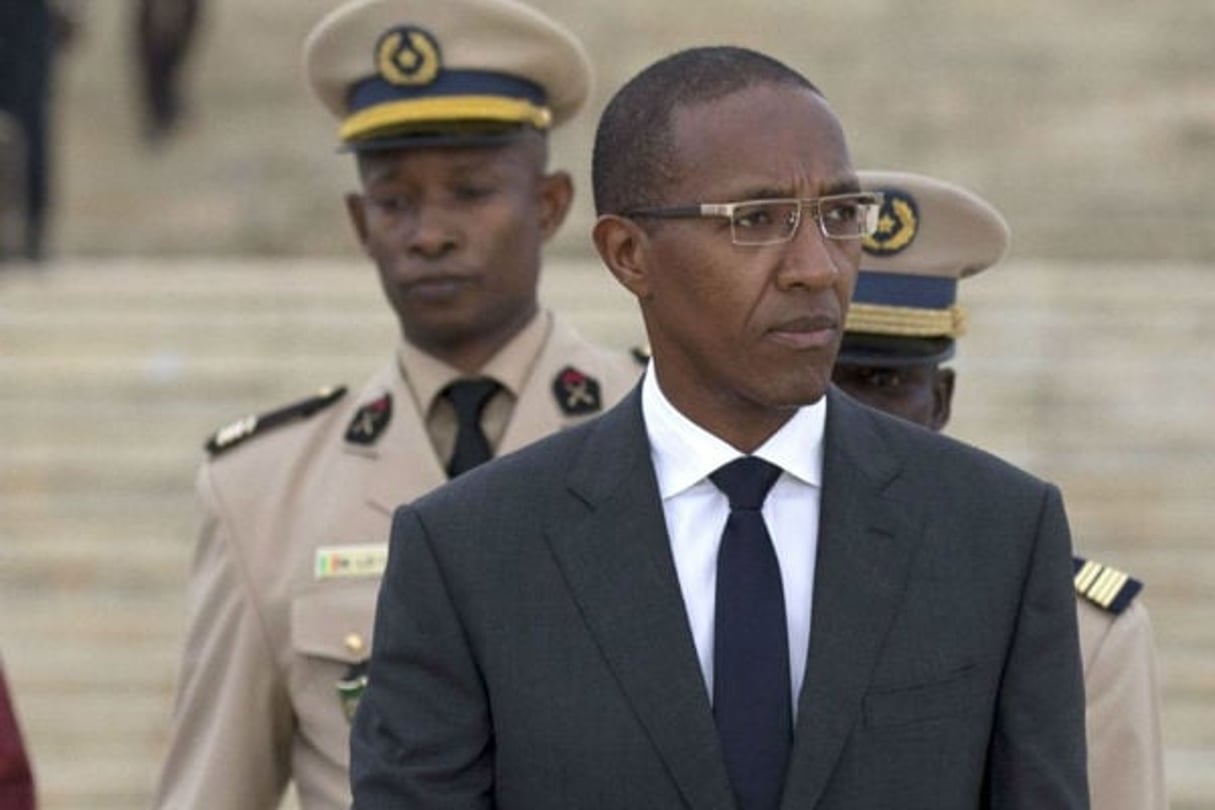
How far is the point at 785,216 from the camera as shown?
2.96 m

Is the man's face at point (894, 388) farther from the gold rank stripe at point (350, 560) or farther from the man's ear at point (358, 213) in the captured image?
the man's ear at point (358, 213)

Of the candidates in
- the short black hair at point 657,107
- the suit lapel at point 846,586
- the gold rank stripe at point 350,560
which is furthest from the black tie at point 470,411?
the suit lapel at point 846,586

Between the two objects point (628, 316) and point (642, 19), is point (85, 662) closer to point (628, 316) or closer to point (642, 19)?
point (628, 316)

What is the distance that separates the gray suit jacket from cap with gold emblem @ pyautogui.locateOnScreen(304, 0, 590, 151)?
1752mm

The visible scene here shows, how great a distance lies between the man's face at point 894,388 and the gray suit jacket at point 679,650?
105 centimetres

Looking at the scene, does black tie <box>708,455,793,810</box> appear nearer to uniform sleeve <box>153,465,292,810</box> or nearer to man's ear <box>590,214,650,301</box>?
man's ear <box>590,214,650,301</box>

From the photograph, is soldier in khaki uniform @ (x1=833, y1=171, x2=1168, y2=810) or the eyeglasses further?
soldier in khaki uniform @ (x1=833, y1=171, x2=1168, y2=810)

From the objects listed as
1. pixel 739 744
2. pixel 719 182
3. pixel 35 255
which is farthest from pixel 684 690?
pixel 35 255

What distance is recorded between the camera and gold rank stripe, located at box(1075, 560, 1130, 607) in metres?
3.89

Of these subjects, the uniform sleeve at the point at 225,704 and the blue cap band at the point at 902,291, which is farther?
the uniform sleeve at the point at 225,704

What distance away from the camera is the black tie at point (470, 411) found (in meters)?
4.62

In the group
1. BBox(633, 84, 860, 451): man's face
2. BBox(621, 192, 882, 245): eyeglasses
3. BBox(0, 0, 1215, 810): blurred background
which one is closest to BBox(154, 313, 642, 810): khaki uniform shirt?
BBox(633, 84, 860, 451): man's face

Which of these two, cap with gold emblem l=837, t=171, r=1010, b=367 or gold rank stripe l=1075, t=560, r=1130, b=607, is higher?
cap with gold emblem l=837, t=171, r=1010, b=367

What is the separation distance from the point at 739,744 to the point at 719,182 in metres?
0.52
